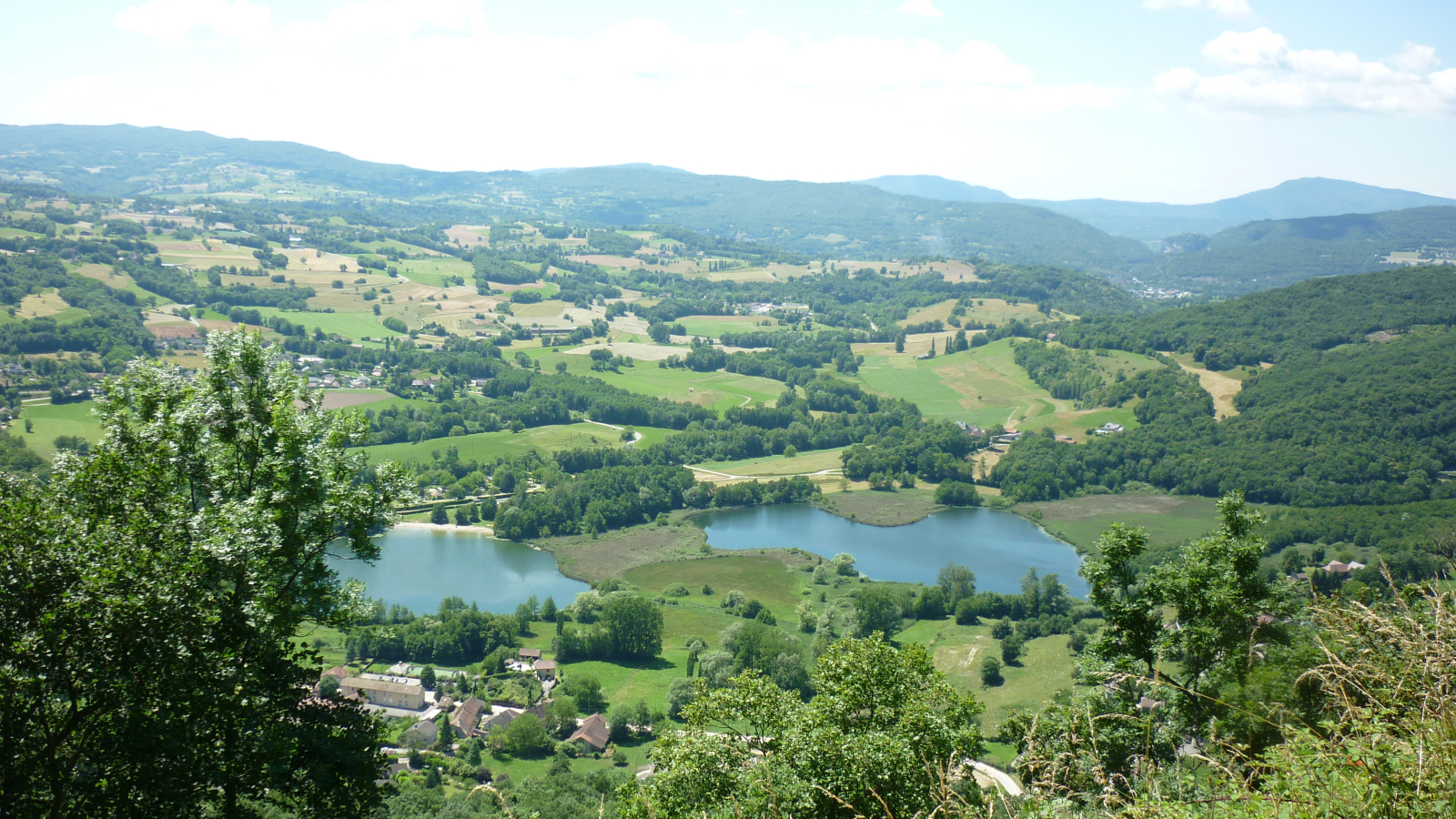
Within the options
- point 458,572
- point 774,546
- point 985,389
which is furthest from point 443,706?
point 985,389

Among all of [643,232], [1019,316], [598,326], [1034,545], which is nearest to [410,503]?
[1034,545]

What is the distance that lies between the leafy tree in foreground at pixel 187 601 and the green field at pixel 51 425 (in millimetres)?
49230

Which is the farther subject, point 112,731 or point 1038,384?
point 1038,384

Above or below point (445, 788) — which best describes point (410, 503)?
above

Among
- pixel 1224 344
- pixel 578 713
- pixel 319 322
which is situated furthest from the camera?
pixel 319 322

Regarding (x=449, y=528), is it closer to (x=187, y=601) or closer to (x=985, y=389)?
(x=187, y=601)

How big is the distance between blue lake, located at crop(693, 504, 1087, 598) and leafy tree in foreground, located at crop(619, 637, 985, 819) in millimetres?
35884

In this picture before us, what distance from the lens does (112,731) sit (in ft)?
21.9

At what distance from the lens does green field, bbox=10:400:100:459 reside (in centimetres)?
4806

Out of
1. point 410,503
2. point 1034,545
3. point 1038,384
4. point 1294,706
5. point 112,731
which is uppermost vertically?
point 410,503

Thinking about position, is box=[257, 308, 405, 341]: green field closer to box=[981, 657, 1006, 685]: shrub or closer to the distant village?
the distant village

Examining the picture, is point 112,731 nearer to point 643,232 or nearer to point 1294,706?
point 1294,706

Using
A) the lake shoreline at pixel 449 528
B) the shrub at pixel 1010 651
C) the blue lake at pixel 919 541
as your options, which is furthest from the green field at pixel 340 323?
the shrub at pixel 1010 651

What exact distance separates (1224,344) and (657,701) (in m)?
77.8
